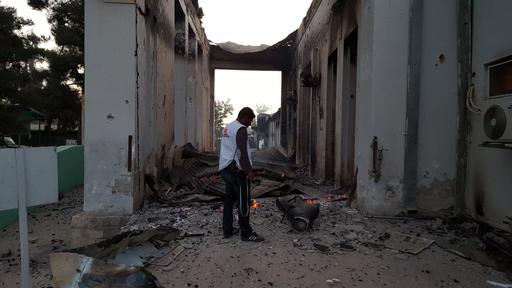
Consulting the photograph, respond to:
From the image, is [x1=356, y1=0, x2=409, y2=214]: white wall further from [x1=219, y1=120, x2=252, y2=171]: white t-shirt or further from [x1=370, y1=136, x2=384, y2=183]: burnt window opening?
[x1=219, y1=120, x2=252, y2=171]: white t-shirt

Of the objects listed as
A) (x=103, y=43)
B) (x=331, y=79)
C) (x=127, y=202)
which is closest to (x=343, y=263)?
(x=127, y=202)

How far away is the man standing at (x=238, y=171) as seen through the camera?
13.8 feet

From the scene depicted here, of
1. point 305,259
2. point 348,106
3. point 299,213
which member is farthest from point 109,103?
point 348,106

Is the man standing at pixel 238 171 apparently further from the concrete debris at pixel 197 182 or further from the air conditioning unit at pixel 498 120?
the air conditioning unit at pixel 498 120

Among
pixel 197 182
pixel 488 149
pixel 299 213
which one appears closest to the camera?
pixel 488 149

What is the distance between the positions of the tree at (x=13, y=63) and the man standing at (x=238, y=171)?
14.5m

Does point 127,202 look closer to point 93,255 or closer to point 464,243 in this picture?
point 93,255

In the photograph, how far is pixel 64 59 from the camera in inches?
665

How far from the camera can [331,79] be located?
27.7 feet

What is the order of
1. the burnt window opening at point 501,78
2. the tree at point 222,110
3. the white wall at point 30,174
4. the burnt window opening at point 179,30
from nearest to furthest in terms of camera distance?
the white wall at point 30,174, the burnt window opening at point 501,78, the burnt window opening at point 179,30, the tree at point 222,110

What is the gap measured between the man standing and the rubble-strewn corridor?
0.21 metres

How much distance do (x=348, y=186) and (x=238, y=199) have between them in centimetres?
314

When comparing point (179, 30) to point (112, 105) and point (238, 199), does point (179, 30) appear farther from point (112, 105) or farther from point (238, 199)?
point (238, 199)

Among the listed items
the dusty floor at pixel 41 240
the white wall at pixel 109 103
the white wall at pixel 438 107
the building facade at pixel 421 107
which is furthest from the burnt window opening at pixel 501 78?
the dusty floor at pixel 41 240
